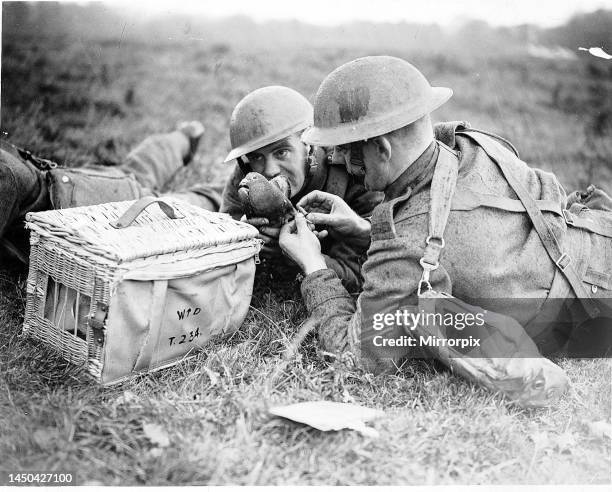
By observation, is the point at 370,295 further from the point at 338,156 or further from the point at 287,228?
the point at 338,156

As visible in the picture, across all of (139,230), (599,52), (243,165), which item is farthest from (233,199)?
(599,52)

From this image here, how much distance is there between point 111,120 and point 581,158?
4.10 meters

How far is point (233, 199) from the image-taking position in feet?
13.1

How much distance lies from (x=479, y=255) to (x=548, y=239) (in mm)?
357

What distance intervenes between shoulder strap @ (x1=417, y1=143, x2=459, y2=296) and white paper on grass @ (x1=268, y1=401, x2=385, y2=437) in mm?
562

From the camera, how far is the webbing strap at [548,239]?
2883 millimetres

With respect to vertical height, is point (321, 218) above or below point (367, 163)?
below

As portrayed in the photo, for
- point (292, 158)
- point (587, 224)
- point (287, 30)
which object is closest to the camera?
point (587, 224)

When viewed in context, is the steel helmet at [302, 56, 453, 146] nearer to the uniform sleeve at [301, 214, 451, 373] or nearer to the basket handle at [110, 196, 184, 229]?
the uniform sleeve at [301, 214, 451, 373]

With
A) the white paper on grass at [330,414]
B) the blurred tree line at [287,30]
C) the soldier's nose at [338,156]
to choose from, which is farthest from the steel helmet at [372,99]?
the blurred tree line at [287,30]

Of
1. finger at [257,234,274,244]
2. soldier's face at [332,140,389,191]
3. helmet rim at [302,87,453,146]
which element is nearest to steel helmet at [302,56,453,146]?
helmet rim at [302,87,453,146]

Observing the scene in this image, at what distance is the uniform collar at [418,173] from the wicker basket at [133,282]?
810 mm

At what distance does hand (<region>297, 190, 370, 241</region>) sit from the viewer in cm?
328

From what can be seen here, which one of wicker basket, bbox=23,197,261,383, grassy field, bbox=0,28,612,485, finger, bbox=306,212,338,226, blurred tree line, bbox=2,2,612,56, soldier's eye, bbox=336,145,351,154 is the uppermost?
blurred tree line, bbox=2,2,612,56
